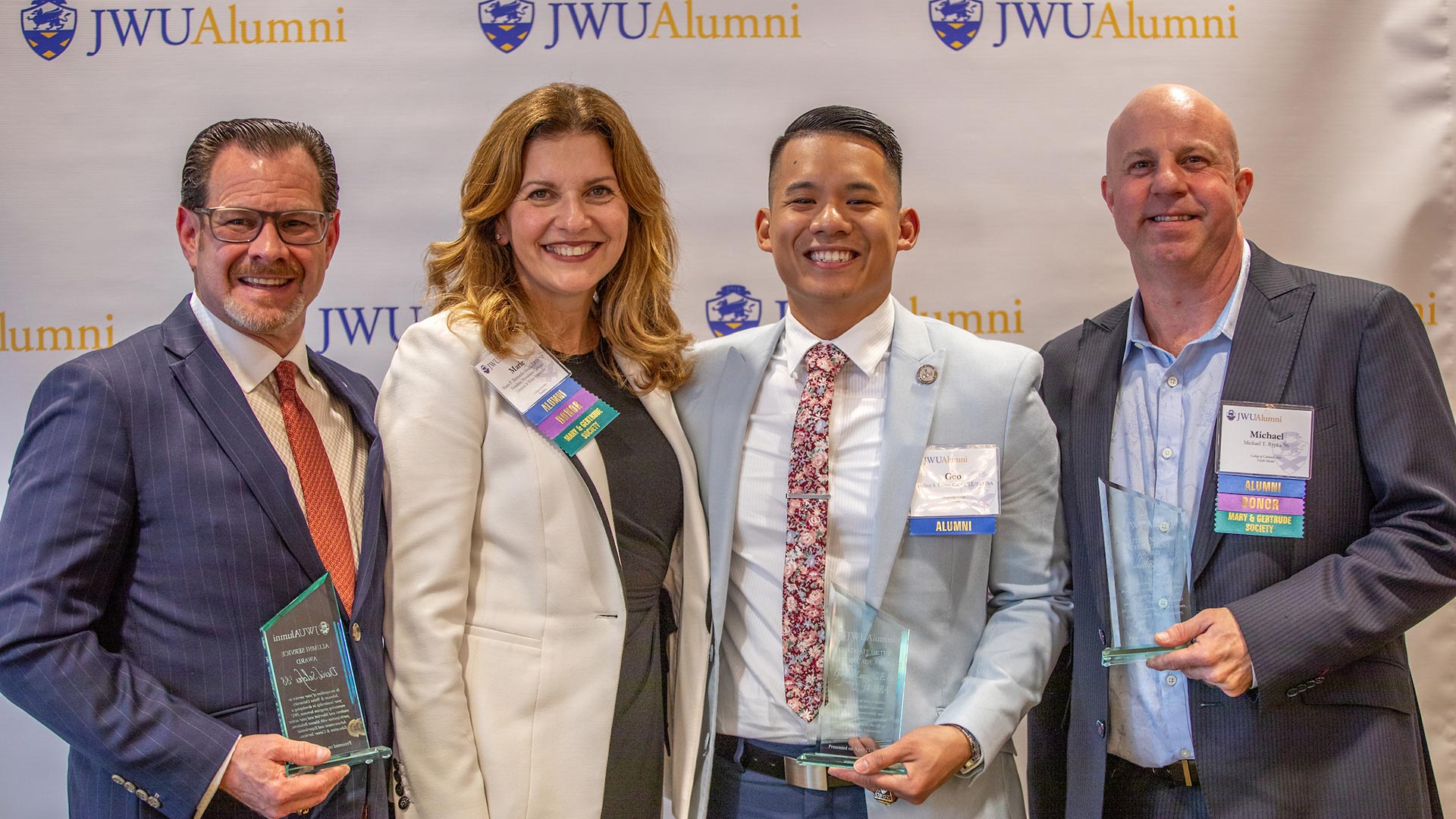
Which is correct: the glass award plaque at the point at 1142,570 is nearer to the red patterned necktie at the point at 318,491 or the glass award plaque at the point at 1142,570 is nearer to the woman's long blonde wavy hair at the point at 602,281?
the woman's long blonde wavy hair at the point at 602,281

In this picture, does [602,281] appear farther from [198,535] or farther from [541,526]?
[198,535]

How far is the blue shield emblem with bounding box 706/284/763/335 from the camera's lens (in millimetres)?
3375

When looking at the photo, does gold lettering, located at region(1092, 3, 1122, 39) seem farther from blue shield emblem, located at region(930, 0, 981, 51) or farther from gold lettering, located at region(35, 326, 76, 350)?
gold lettering, located at region(35, 326, 76, 350)

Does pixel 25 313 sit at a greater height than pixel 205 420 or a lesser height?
greater

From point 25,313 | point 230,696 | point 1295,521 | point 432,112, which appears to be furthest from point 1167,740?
point 25,313

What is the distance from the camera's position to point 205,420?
77.3 inches

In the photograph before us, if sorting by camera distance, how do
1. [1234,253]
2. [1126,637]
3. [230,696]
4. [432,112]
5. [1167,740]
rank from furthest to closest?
[432,112] < [1234,253] < [1167,740] < [1126,637] < [230,696]

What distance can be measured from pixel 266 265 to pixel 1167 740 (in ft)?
6.93

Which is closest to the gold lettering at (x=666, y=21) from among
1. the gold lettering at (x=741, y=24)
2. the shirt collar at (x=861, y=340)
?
the gold lettering at (x=741, y=24)

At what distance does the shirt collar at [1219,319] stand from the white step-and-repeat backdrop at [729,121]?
0.87 meters

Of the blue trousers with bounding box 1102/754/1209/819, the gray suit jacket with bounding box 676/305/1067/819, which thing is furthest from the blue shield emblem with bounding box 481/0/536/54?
the blue trousers with bounding box 1102/754/1209/819

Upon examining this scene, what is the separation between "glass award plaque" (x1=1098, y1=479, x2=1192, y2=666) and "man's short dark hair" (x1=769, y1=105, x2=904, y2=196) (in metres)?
0.85

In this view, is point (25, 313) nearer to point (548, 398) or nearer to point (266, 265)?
point (266, 265)

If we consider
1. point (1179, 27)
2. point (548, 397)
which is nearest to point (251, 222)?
point (548, 397)
